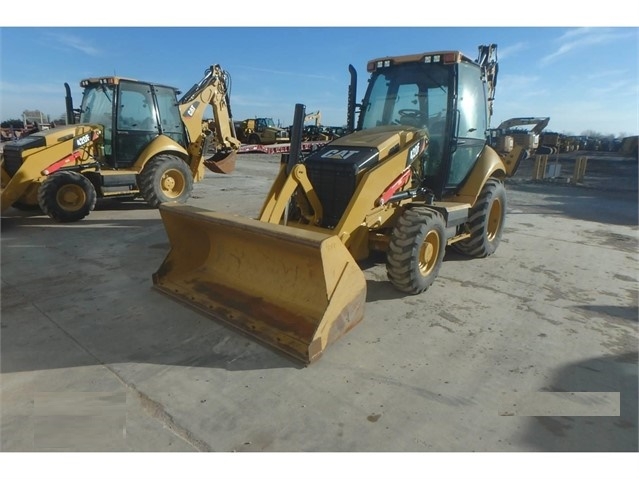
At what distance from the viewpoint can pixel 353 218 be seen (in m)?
4.05

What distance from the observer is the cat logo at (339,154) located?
4.39m

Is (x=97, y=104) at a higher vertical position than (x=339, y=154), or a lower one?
higher

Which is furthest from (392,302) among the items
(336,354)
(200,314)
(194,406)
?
(194,406)

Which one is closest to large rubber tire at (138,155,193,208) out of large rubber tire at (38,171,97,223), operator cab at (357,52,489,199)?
large rubber tire at (38,171,97,223)

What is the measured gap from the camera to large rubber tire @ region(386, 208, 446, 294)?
4.05 meters

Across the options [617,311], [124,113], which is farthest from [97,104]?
[617,311]

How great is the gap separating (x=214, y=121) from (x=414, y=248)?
7601 millimetres

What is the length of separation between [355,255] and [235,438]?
2.33 m

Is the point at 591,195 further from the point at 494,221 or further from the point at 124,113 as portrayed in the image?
the point at 124,113

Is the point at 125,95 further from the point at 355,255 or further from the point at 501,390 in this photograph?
the point at 501,390

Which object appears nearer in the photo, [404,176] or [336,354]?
[336,354]

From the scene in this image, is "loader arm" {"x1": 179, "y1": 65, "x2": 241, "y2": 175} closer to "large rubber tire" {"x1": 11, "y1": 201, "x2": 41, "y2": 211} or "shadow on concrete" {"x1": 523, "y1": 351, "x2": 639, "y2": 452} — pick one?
"large rubber tire" {"x1": 11, "y1": 201, "x2": 41, "y2": 211}

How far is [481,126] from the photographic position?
18.2ft

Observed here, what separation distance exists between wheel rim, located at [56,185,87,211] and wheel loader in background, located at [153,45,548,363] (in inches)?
157
